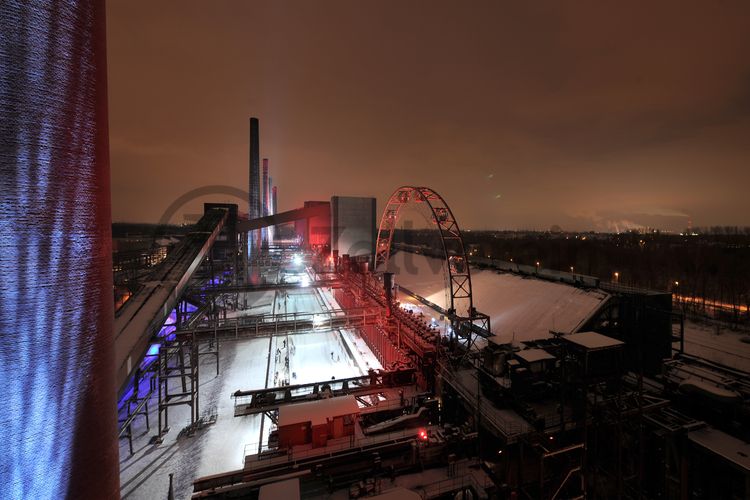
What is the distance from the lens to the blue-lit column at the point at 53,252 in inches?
218

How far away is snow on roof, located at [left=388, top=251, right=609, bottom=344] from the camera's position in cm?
2586

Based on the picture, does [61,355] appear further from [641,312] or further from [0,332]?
[641,312]

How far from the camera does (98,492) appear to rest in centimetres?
697

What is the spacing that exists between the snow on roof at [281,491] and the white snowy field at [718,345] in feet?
89.7

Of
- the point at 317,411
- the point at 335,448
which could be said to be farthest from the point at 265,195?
the point at 335,448

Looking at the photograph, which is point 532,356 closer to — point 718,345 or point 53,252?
point 53,252

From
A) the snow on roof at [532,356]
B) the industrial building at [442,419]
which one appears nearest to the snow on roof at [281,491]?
the industrial building at [442,419]

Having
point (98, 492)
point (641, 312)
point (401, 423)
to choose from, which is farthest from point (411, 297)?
point (98, 492)

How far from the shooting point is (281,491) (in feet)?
27.2

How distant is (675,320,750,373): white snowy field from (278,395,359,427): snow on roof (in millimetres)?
25068

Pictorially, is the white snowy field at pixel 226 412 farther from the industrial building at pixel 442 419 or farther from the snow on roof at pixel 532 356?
the snow on roof at pixel 532 356

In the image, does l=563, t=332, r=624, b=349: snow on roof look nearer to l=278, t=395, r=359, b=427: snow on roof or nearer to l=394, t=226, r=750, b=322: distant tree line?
l=278, t=395, r=359, b=427: snow on roof

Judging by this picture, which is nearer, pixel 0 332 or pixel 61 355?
pixel 0 332

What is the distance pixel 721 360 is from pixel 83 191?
35.3 meters
